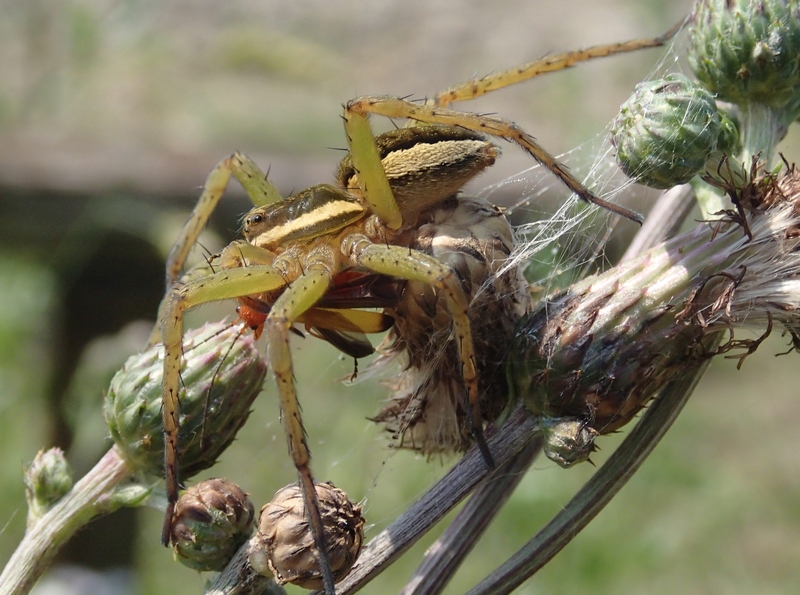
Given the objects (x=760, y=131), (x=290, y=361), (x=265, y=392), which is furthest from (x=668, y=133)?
(x=265, y=392)

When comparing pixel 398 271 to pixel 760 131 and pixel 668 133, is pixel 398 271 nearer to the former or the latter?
pixel 668 133

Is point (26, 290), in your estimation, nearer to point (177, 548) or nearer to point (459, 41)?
point (177, 548)

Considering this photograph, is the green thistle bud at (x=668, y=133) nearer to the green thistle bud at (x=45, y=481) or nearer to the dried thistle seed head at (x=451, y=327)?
the dried thistle seed head at (x=451, y=327)

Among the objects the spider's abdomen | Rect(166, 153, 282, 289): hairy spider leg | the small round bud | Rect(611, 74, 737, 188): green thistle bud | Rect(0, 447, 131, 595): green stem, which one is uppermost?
Rect(166, 153, 282, 289): hairy spider leg

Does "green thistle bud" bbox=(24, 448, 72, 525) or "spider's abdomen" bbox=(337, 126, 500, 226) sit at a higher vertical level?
"spider's abdomen" bbox=(337, 126, 500, 226)

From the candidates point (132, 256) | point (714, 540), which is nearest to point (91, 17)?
point (132, 256)

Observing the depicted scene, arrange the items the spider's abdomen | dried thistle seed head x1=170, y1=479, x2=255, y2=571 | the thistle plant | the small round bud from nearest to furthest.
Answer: the small round bud
dried thistle seed head x1=170, y1=479, x2=255, y2=571
the thistle plant
the spider's abdomen

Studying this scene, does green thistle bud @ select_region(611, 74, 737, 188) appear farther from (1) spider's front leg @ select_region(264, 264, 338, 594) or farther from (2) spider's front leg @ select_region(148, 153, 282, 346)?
(2) spider's front leg @ select_region(148, 153, 282, 346)

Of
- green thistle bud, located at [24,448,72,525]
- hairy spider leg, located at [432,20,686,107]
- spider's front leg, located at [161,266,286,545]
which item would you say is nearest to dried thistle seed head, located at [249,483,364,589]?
spider's front leg, located at [161,266,286,545]

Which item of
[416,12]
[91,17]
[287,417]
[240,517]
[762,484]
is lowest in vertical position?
[762,484]
